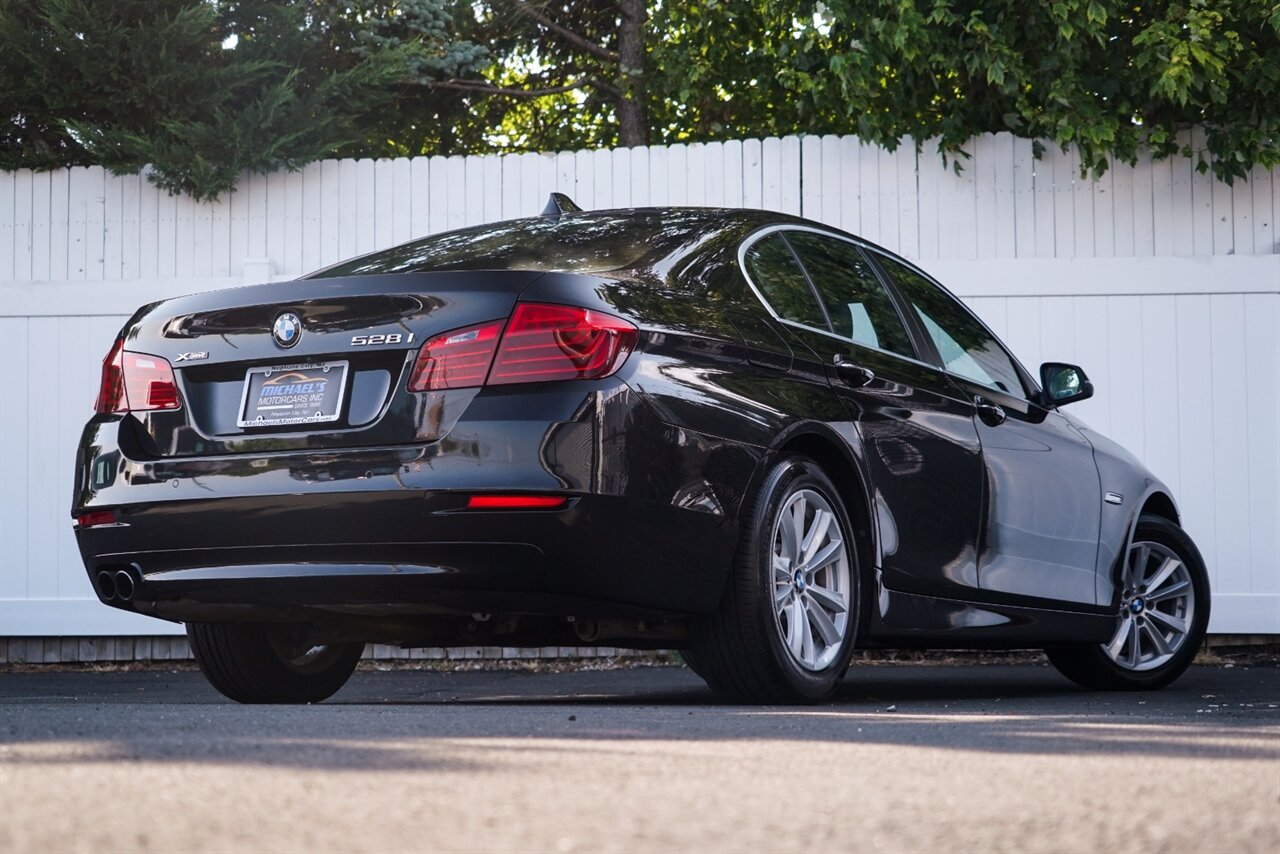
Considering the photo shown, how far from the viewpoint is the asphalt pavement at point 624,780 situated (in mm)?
2535

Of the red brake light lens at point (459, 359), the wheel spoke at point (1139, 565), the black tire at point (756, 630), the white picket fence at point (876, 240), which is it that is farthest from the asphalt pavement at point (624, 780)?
the white picket fence at point (876, 240)

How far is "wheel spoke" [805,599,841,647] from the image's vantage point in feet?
16.6

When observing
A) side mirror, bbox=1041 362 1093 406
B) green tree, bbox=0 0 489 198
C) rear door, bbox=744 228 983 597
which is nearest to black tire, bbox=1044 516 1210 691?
side mirror, bbox=1041 362 1093 406

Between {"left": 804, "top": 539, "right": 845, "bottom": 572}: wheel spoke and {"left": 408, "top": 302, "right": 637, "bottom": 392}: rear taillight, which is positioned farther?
{"left": 804, "top": 539, "right": 845, "bottom": 572}: wheel spoke

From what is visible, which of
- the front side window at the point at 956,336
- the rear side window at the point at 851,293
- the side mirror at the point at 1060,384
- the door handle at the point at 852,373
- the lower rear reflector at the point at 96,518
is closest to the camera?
the lower rear reflector at the point at 96,518

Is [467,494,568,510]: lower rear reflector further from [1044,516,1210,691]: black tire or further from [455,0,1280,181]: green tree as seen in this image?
[455,0,1280,181]: green tree

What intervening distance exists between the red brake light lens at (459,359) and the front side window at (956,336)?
80.6 inches

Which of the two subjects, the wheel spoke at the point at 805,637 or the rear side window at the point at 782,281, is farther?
the rear side window at the point at 782,281

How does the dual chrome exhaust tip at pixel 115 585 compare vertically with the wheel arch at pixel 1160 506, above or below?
below

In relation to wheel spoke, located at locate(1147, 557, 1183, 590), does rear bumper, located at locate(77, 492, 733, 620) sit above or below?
above

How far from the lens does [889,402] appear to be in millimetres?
5441

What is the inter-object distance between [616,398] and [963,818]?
187 cm

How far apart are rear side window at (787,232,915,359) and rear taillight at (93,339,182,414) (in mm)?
1953

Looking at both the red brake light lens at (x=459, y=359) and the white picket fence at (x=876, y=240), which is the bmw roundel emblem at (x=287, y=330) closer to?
the red brake light lens at (x=459, y=359)
